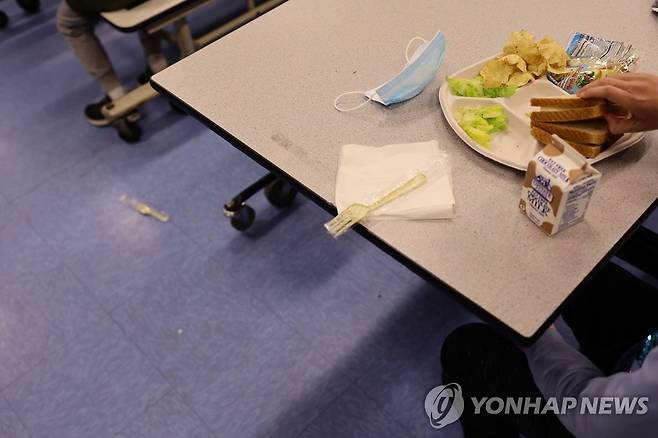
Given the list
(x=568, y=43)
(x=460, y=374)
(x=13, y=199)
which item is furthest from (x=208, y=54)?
(x=13, y=199)

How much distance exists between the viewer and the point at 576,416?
840mm

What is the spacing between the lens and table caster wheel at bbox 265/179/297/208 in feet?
5.98

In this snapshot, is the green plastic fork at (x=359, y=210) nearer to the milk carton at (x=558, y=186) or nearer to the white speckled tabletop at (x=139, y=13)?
the milk carton at (x=558, y=186)

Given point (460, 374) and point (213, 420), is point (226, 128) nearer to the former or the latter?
point (460, 374)

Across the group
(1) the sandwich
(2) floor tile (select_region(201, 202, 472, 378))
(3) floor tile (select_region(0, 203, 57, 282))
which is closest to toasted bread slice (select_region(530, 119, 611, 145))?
(1) the sandwich

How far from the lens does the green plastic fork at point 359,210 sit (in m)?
0.83

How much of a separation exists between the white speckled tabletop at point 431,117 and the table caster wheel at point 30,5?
2326mm

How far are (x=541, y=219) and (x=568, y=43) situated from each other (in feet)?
1.66

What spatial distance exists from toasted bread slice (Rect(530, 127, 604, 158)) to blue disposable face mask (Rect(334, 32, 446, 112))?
0.79 feet

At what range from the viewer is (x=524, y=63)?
102 cm

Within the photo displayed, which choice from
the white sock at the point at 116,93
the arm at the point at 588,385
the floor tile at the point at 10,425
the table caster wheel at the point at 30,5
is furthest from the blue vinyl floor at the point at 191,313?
the table caster wheel at the point at 30,5

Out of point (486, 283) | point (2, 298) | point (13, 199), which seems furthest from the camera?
point (13, 199)

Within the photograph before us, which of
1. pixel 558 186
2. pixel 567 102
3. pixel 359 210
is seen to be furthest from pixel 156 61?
pixel 558 186

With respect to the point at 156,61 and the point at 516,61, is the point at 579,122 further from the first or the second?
the point at 156,61
